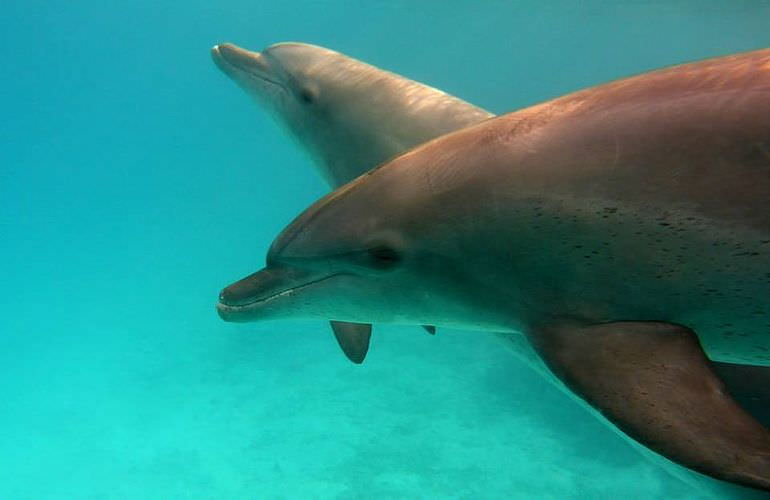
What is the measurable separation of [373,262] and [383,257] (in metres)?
0.06

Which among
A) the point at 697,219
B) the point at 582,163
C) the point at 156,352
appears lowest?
the point at 697,219

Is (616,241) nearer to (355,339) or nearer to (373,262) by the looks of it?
(373,262)

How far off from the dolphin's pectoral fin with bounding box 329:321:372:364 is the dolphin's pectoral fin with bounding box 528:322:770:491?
2289 millimetres

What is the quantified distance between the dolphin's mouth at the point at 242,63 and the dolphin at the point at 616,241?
3.20 meters

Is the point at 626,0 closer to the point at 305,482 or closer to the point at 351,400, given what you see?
the point at 351,400

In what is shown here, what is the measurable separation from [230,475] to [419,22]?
113ft

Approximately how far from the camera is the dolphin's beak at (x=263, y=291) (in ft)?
10.7

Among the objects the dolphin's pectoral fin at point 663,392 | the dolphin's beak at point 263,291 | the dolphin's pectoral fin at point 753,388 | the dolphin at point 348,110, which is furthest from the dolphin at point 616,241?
the dolphin at point 348,110

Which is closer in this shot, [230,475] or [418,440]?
[418,440]

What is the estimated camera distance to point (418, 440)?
13.2 m

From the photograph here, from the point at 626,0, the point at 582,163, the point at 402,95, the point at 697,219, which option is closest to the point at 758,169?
the point at 697,219

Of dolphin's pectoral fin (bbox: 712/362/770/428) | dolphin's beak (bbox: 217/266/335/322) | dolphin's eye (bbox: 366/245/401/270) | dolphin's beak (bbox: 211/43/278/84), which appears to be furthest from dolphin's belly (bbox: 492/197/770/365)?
dolphin's beak (bbox: 211/43/278/84)

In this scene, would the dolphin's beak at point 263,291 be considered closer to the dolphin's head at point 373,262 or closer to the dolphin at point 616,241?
the dolphin's head at point 373,262

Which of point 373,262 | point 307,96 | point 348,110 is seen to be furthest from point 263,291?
point 307,96
